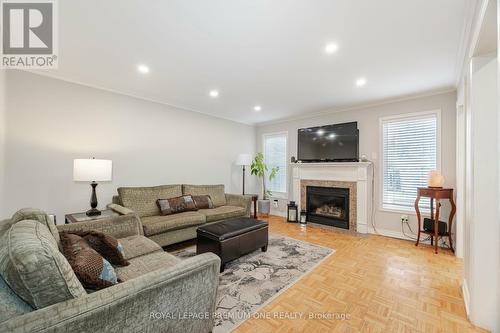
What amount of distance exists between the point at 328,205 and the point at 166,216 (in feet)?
10.7

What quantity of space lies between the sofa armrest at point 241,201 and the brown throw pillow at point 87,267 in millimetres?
3059

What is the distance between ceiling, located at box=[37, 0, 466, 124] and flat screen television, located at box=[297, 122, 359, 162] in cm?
83

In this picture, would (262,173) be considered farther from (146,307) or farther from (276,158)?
(146,307)

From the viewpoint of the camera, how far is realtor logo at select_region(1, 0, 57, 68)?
1795 millimetres

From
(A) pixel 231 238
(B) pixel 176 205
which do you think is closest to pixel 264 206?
(B) pixel 176 205

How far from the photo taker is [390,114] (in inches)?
156

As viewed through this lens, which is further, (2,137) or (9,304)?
(2,137)

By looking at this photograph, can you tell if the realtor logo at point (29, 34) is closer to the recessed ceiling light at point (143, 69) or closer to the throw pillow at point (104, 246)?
the recessed ceiling light at point (143, 69)

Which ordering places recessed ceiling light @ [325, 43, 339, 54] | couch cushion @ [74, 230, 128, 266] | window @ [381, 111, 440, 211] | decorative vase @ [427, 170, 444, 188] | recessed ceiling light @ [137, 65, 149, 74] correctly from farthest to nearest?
window @ [381, 111, 440, 211] → decorative vase @ [427, 170, 444, 188] → recessed ceiling light @ [137, 65, 149, 74] → recessed ceiling light @ [325, 43, 339, 54] → couch cushion @ [74, 230, 128, 266]

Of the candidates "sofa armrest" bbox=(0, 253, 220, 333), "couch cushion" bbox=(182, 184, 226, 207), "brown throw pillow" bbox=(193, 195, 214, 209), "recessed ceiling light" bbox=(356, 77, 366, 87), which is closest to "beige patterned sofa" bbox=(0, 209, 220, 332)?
"sofa armrest" bbox=(0, 253, 220, 333)

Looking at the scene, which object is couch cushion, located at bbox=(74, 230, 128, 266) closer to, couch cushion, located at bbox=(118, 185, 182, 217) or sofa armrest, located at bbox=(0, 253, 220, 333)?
sofa armrest, located at bbox=(0, 253, 220, 333)

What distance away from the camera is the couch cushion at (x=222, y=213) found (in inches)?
143

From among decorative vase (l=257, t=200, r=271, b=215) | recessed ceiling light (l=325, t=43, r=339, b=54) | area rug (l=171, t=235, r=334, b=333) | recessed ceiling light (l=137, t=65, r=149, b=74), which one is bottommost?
area rug (l=171, t=235, r=334, b=333)

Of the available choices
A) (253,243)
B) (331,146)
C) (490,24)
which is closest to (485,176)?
(490,24)
